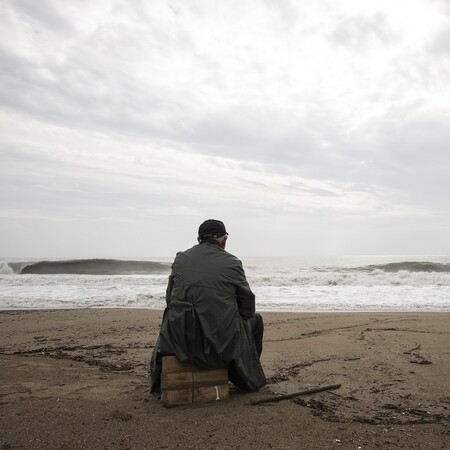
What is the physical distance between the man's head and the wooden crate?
1.04m

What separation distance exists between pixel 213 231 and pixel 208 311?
708 millimetres

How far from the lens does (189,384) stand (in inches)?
132

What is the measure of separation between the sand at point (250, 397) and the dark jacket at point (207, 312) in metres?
0.44

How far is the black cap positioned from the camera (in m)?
3.52

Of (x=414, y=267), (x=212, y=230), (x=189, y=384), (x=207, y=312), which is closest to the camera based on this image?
(x=207, y=312)

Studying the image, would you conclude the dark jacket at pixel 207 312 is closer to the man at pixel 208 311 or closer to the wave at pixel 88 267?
the man at pixel 208 311

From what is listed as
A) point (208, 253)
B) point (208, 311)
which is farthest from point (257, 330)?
point (208, 253)

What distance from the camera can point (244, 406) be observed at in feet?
11.0

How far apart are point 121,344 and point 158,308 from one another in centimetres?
446

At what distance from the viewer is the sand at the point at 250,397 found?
2.79 metres

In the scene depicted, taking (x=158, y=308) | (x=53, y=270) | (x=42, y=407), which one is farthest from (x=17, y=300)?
(x=53, y=270)

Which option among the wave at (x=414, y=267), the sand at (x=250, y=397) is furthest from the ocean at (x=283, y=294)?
the wave at (x=414, y=267)

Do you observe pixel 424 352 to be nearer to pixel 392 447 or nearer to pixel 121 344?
pixel 392 447

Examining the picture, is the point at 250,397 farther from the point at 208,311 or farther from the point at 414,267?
the point at 414,267
